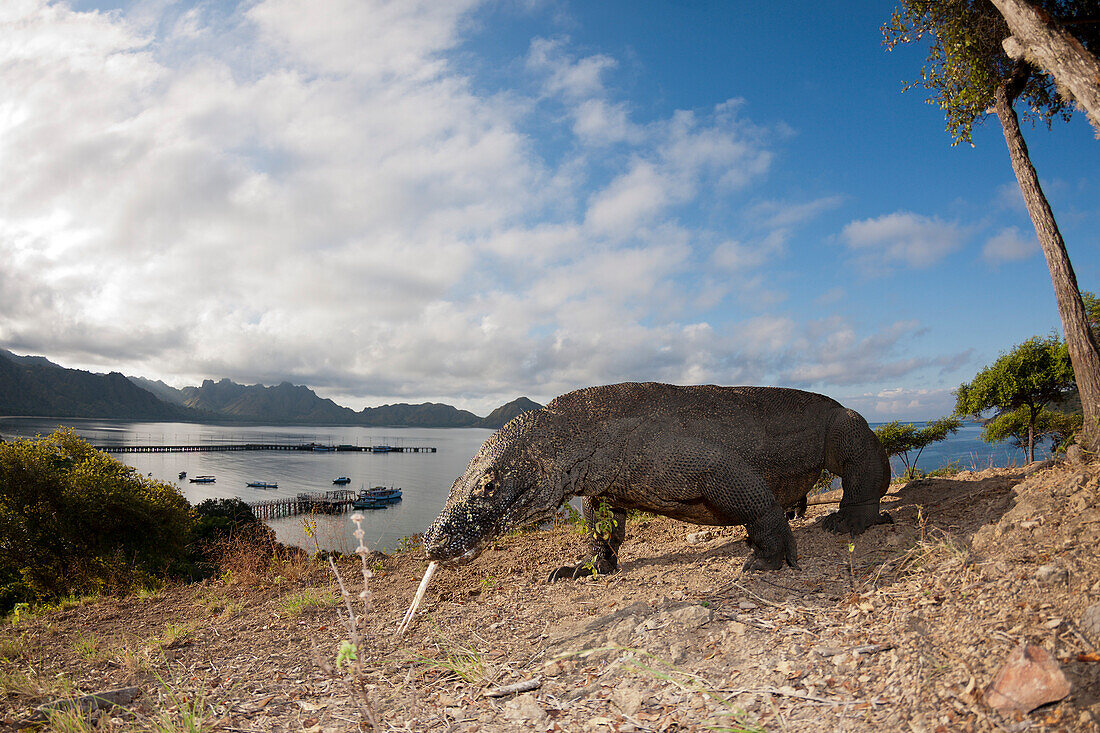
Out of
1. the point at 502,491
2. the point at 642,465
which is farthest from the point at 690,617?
the point at 502,491

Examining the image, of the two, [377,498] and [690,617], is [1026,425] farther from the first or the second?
[377,498]

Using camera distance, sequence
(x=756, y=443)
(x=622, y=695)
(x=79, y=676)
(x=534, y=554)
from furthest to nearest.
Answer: (x=534, y=554) < (x=756, y=443) < (x=79, y=676) < (x=622, y=695)

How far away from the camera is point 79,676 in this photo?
5004mm

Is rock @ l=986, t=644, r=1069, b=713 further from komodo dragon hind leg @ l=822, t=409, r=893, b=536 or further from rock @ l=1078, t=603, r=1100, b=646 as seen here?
komodo dragon hind leg @ l=822, t=409, r=893, b=536

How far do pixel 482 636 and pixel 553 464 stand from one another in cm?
166

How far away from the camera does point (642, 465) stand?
5.66 meters

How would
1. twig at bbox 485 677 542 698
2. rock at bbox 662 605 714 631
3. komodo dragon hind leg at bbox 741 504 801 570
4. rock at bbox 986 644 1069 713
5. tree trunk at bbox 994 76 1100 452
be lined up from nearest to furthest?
rock at bbox 986 644 1069 713
twig at bbox 485 677 542 698
rock at bbox 662 605 714 631
komodo dragon hind leg at bbox 741 504 801 570
tree trunk at bbox 994 76 1100 452

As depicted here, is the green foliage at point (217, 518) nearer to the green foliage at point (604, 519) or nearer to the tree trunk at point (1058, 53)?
the green foliage at point (604, 519)

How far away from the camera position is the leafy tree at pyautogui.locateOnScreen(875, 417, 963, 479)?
2845 cm

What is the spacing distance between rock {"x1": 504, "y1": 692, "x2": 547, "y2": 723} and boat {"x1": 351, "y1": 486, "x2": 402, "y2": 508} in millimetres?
61699

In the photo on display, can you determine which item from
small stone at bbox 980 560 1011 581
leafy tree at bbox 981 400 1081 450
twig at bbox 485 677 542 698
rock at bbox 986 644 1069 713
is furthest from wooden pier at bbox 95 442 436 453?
rock at bbox 986 644 1069 713

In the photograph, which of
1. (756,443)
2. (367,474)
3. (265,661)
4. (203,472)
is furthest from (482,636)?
(203,472)

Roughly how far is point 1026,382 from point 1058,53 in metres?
20.1

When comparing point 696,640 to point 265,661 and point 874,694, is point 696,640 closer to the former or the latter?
point 874,694
